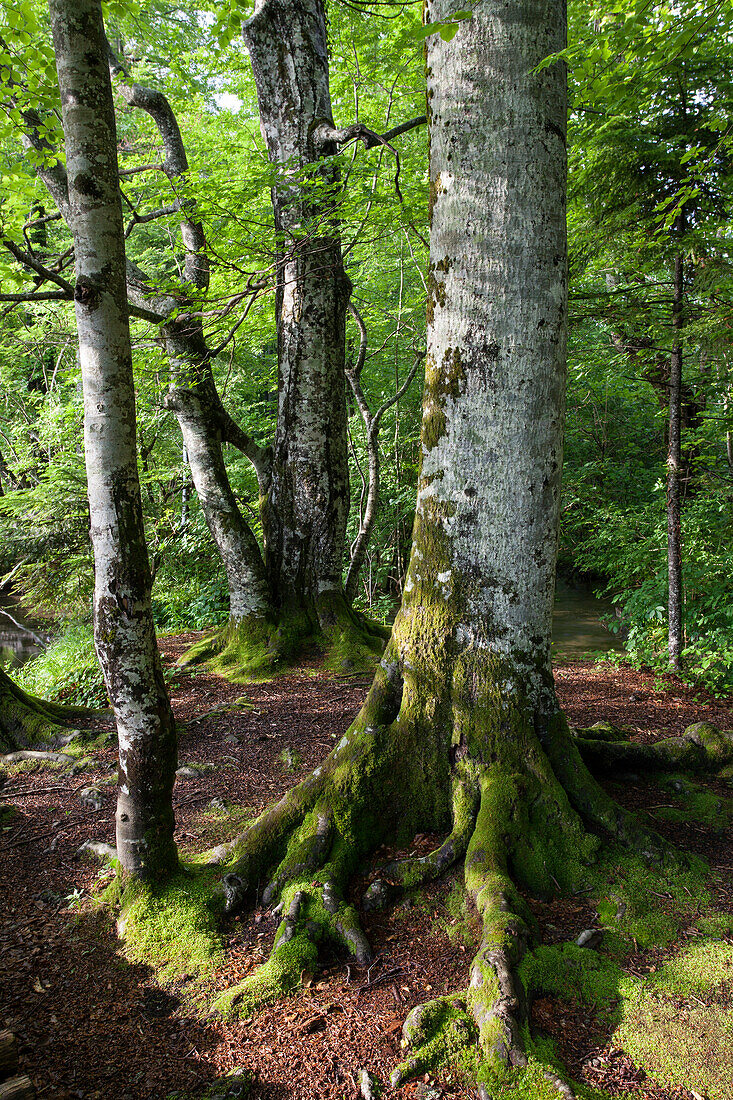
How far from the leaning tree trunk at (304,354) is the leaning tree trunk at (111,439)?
11.4 feet

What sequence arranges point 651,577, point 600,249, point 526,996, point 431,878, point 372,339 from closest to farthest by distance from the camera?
point 526,996 < point 431,878 < point 600,249 < point 651,577 < point 372,339

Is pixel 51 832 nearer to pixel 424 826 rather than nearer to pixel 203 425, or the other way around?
pixel 424 826

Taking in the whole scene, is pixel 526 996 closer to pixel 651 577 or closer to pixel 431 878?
pixel 431 878

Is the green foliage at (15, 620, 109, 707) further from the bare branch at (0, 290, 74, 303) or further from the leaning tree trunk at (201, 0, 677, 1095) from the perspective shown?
the leaning tree trunk at (201, 0, 677, 1095)

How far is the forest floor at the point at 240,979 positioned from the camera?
2.10m

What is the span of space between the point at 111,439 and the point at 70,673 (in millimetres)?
6916

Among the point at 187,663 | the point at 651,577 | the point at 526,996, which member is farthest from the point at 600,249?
the point at 526,996

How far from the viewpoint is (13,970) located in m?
2.66

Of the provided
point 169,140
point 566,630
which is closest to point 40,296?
point 169,140

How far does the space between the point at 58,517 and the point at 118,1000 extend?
286 inches

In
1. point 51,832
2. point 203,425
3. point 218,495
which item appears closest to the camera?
point 51,832

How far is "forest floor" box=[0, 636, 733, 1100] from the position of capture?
2.10 metres

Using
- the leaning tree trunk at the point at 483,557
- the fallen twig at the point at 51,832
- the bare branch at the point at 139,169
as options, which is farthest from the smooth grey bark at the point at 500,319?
the bare branch at the point at 139,169

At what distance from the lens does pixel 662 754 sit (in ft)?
12.9
